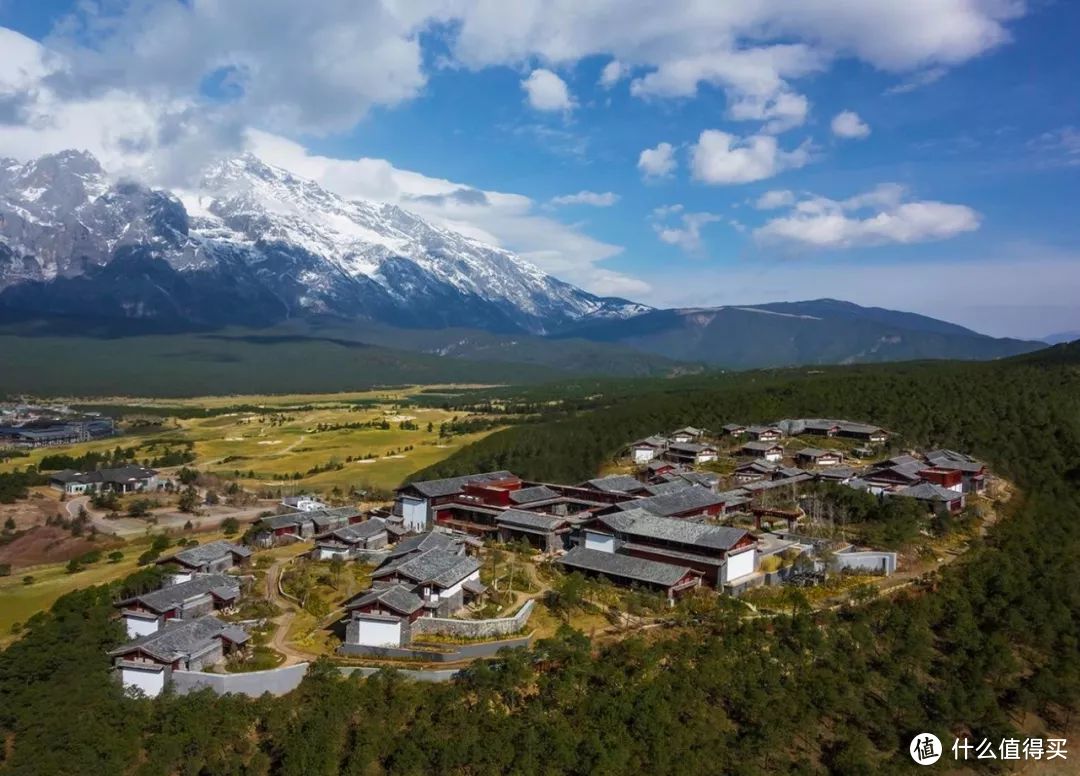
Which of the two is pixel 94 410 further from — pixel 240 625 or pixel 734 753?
pixel 734 753

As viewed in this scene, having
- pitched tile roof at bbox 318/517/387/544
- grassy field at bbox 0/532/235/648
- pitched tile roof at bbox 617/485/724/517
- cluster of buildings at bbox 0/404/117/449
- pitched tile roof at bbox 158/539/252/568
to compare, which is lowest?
cluster of buildings at bbox 0/404/117/449

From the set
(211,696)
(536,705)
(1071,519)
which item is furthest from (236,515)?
(1071,519)

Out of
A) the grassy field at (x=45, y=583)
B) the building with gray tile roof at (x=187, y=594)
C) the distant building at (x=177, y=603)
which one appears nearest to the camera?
the distant building at (x=177, y=603)

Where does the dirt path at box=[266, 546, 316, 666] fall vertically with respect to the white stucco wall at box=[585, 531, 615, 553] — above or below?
below

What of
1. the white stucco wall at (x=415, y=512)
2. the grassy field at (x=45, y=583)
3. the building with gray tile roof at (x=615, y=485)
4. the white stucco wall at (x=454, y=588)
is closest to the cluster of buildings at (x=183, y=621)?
the grassy field at (x=45, y=583)

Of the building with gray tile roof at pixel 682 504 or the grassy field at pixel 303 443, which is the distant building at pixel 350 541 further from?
the grassy field at pixel 303 443

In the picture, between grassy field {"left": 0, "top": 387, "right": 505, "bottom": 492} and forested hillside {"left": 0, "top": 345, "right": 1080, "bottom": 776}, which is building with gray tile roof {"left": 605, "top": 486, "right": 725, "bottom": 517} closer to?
forested hillside {"left": 0, "top": 345, "right": 1080, "bottom": 776}

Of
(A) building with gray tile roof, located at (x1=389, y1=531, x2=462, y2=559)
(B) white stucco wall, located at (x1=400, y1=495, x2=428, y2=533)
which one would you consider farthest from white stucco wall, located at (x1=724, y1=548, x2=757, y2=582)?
(B) white stucco wall, located at (x1=400, y1=495, x2=428, y2=533)
